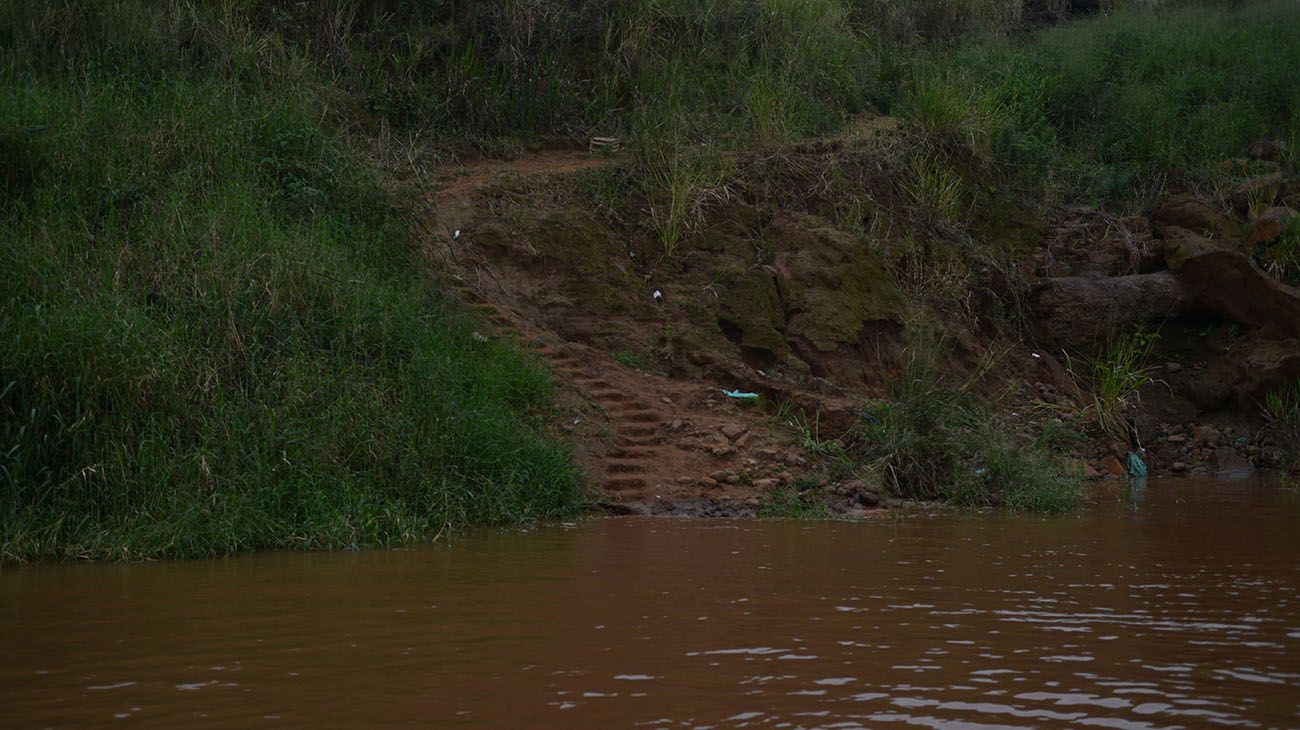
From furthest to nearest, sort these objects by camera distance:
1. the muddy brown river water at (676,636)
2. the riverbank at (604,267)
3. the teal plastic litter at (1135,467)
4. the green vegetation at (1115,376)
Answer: the green vegetation at (1115,376) → the teal plastic litter at (1135,467) → the riverbank at (604,267) → the muddy brown river water at (676,636)

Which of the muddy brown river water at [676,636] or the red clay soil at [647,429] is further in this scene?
the red clay soil at [647,429]

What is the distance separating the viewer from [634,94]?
14.8 m

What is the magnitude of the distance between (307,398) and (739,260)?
17.5 feet

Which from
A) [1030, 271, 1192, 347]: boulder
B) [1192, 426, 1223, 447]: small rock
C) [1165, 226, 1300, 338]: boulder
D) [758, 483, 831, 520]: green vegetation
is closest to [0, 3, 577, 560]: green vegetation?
[758, 483, 831, 520]: green vegetation

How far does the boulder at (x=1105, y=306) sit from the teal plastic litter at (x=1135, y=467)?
172 centimetres

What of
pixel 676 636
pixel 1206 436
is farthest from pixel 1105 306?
pixel 676 636

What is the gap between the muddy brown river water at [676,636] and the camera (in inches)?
135

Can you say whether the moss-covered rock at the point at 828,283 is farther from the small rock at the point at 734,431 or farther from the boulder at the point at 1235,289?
the boulder at the point at 1235,289

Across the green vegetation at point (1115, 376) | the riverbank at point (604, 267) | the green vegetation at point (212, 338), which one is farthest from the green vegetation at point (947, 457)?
the green vegetation at point (1115, 376)

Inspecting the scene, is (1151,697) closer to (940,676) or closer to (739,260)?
(940,676)

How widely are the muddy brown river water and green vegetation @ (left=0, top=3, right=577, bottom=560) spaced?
0.75 metres

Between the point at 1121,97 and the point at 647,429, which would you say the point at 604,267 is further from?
the point at 1121,97

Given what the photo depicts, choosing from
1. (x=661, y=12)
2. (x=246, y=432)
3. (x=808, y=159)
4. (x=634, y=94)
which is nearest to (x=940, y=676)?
(x=246, y=432)

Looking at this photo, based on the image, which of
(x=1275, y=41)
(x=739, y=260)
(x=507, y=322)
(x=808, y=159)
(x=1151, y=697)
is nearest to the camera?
(x=1151, y=697)
